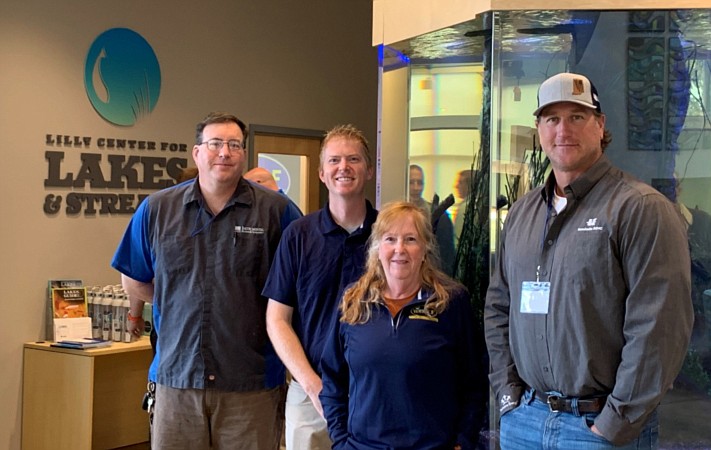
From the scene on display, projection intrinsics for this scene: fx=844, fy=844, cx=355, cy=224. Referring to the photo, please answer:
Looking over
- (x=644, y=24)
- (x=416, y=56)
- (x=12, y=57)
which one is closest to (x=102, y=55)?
(x=12, y=57)

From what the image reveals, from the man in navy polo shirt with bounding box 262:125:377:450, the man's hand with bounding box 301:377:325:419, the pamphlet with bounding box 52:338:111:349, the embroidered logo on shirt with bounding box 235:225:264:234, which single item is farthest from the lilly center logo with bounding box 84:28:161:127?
the man's hand with bounding box 301:377:325:419

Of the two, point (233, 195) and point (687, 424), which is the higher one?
point (233, 195)

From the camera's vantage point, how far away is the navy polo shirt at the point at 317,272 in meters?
2.73

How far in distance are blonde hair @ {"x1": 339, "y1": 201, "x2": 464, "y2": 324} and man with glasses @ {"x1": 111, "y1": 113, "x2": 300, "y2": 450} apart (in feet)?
1.77

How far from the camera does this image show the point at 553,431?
2.22 meters

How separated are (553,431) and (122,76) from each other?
430 cm

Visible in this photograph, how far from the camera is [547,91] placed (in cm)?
231

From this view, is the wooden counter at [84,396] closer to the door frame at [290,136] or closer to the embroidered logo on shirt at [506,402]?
the door frame at [290,136]

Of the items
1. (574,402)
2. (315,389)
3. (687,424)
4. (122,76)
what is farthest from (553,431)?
(122,76)

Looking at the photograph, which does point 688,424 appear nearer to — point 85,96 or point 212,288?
point 212,288

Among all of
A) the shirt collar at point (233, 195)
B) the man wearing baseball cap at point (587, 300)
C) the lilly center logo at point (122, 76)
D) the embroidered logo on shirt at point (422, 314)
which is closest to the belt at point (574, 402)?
the man wearing baseball cap at point (587, 300)

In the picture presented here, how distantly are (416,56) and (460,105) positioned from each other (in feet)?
0.98

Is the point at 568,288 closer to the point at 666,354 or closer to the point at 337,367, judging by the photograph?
the point at 666,354

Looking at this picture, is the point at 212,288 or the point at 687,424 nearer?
the point at 687,424
